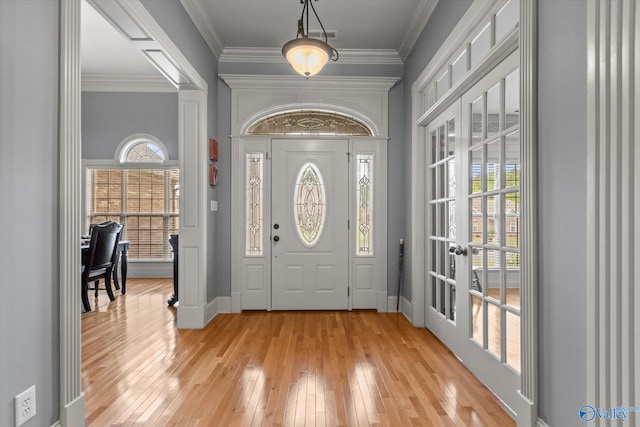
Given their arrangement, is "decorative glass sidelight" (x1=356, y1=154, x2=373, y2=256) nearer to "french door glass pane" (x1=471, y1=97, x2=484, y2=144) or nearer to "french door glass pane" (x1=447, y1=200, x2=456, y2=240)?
"french door glass pane" (x1=447, y1=200, x2=456, y2=240)

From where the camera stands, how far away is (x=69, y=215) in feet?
5.65

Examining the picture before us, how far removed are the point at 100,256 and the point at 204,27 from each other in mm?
3090

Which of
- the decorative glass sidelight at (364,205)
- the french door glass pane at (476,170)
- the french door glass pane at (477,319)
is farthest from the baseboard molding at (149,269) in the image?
the french door glass pane at (476,170)

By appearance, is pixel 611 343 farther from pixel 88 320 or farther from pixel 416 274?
pixel 88 320

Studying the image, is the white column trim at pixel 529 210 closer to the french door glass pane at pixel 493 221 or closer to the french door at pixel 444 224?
the french door glass pane at pixel 493 221

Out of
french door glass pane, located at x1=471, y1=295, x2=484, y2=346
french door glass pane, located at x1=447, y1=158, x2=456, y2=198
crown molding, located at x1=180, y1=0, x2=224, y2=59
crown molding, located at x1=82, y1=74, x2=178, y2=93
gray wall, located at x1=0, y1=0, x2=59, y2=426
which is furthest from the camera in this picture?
crown molding, located at x1=82, y1=74, x2=178, y2=93

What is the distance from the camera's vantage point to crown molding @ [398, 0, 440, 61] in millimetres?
3286

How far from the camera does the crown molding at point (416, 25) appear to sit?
329 centimetres

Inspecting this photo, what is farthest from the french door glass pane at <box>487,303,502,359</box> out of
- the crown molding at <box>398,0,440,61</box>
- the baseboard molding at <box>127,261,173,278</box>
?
the baseboard molding at <box>127,261,173,278</box>

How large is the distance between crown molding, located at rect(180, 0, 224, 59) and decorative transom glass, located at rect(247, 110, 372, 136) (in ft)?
Result: 3.16

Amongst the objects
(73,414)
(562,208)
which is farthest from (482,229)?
(73,414)

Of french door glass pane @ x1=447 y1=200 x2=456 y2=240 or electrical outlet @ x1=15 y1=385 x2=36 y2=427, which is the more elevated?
french door glass pane @ x1=447 y1=200 x2=456 y2=240

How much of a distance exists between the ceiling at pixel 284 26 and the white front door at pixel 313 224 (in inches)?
44.7

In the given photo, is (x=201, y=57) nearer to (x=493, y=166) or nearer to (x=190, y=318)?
(x=190, y=318)
